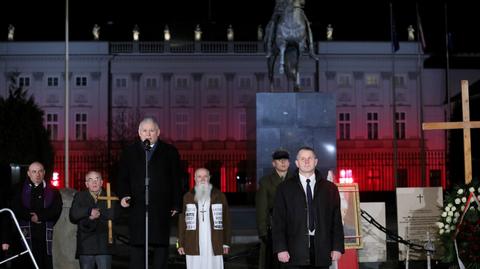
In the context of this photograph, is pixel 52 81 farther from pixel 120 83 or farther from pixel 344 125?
pixel 344 125

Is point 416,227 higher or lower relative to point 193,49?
lower

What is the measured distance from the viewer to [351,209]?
31.6 ft

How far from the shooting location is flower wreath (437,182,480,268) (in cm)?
827

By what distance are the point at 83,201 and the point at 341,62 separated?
50829 mm

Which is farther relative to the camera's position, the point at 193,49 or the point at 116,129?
the point at 193,49

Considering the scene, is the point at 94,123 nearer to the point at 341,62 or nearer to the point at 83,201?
the point at 341,62

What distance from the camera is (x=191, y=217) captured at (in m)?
7.79

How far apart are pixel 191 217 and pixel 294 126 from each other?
650 cm

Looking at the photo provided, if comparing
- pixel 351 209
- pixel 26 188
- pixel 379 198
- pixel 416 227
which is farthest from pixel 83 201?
pixel 379 198

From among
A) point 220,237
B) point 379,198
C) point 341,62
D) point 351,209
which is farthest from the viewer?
point 341,62

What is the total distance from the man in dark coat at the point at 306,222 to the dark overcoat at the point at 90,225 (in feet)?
7.62

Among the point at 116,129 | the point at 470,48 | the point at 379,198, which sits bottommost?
the point at 379,198

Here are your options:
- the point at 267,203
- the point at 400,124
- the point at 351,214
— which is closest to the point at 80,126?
the point at 400,124

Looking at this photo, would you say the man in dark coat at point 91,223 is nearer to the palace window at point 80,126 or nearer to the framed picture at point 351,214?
the framed picture at point 351,214
